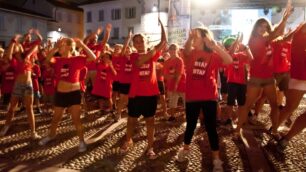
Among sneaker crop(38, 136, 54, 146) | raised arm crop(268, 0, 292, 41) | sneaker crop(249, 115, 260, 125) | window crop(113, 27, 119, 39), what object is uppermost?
window crop(113, 27, 119, 39)

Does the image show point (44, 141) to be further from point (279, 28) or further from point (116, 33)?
point (116, 33)

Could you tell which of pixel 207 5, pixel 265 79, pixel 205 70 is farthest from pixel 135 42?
pixel 207 5

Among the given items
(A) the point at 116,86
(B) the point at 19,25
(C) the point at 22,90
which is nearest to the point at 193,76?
(C) the point at 22,90

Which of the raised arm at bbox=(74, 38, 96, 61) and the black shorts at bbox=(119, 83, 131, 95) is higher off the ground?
the raised arm at bbox=(74, 38, 96, 61)

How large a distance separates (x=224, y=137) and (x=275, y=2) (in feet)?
34.2

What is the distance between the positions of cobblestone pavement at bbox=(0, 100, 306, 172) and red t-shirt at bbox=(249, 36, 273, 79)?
1.33m

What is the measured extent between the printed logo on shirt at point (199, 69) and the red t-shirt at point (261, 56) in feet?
4.54

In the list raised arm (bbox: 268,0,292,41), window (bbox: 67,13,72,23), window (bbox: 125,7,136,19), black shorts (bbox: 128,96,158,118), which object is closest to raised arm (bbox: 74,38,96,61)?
black shorts (bbox: 128,96,158,118)

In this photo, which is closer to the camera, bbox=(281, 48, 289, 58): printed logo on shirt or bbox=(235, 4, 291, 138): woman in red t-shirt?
bbox=(235, 4, 291, 138): woman in red t-shirt

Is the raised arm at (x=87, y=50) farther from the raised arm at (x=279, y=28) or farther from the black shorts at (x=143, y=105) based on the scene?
the raised arm at (x=279, y=28)

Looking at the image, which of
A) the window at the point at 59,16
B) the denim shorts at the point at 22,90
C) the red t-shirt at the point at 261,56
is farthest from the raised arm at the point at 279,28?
the window at the point at 59,16

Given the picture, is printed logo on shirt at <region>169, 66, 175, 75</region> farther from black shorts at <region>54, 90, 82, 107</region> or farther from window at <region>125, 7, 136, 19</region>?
window at <region>125, 7, 136, 19</region>

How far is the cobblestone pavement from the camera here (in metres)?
5.54

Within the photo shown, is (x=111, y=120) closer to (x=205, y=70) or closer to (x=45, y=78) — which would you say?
(x=45, y=78)
